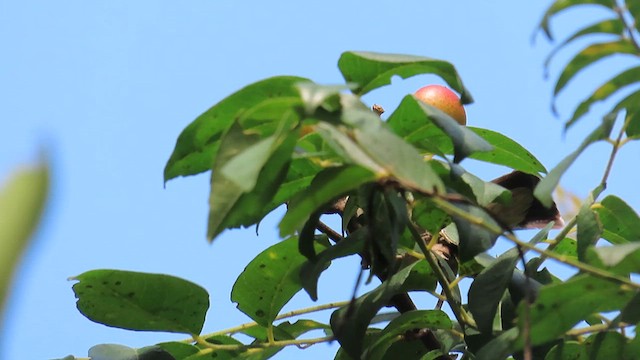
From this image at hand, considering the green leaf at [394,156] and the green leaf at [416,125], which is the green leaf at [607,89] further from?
the green leaf at [394,156]

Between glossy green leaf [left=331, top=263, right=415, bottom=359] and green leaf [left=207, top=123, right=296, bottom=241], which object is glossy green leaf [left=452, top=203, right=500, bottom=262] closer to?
glossy green leaf [left=331, top=263, right=415, bottom=359]

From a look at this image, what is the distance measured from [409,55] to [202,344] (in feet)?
1.09

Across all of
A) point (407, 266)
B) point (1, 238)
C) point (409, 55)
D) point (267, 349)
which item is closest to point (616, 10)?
point (409, 55)

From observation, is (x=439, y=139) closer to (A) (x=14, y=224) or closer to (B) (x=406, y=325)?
(B) (x=406, y=325)

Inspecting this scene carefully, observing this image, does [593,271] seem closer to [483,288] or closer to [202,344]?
[483,288]

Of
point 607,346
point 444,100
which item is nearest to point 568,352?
point 607,346

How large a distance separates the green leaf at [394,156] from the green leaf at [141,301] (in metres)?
0.31

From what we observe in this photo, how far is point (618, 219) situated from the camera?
75cm

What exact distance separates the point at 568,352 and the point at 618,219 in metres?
0.13

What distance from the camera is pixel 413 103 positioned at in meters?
0.64

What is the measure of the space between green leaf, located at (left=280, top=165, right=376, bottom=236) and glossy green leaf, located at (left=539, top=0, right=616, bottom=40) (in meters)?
0.18

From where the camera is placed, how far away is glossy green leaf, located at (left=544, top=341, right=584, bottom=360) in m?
0.70

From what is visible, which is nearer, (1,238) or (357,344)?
(1,238)

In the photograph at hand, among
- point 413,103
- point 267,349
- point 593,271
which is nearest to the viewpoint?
point 593,271
